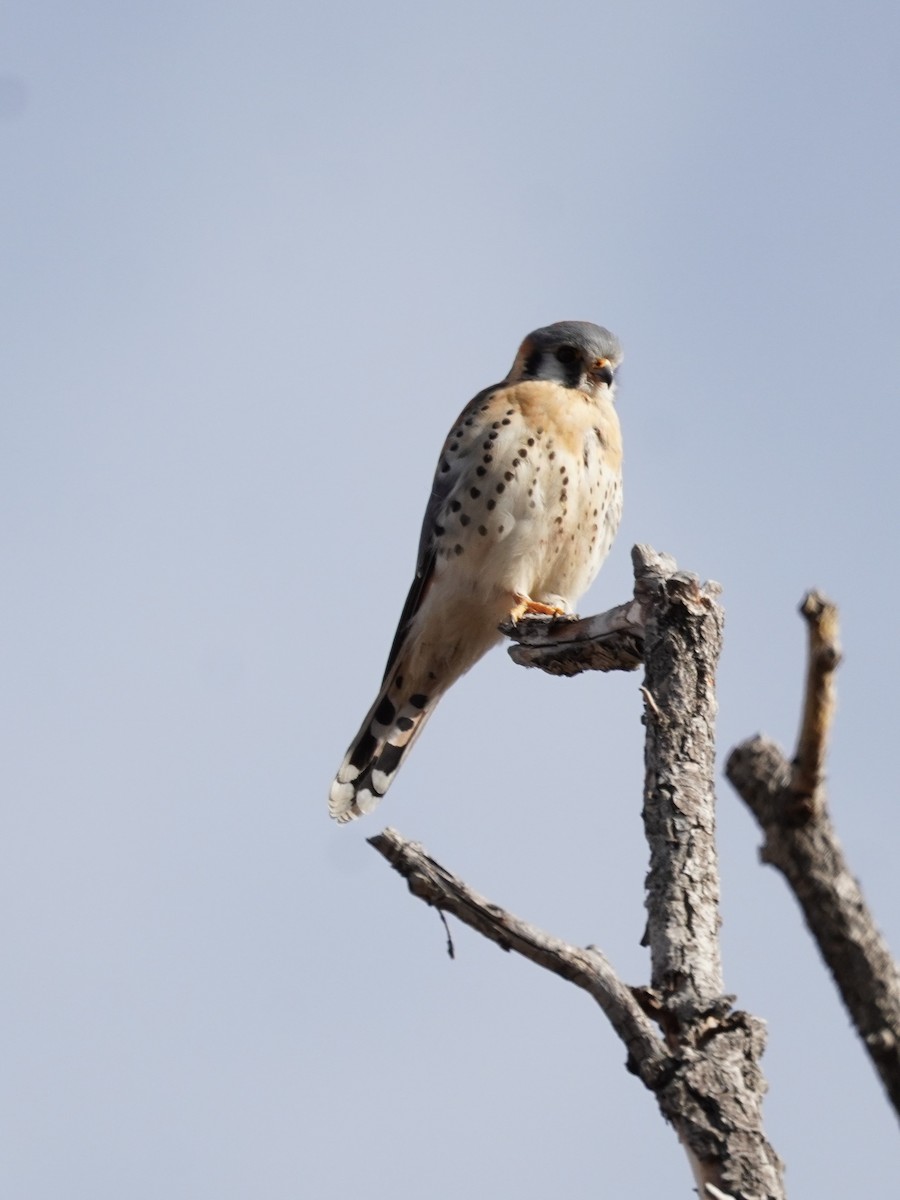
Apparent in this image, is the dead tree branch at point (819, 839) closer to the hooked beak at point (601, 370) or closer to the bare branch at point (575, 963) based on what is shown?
the bare branch at point (575, 963)

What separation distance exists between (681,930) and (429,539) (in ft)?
11.6

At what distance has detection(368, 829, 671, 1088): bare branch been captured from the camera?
3.09m

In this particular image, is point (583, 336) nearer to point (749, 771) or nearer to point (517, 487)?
point (517, 487)

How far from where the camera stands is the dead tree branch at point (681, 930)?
118 inches

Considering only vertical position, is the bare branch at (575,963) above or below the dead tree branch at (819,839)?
above

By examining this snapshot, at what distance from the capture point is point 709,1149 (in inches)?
117

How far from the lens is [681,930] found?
3.47 m

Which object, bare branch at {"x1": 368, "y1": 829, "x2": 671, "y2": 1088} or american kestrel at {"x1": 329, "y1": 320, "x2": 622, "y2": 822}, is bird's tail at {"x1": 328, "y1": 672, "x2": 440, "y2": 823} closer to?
american kestrel at {"x1": 329, "y1": 320, "x2": 622, "y2": 822}

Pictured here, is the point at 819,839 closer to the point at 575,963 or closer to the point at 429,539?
the point at 575,963

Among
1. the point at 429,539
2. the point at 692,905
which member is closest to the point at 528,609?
the point at 429,539

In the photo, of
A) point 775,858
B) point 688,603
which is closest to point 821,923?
point 775,858

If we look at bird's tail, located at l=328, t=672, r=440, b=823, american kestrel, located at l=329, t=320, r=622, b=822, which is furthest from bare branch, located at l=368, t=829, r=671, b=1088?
bird's tail, located at l=328, t=672, r=440, b=823

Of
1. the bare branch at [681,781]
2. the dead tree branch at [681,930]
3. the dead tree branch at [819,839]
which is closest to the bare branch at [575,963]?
the dead tree branch at [681,930]

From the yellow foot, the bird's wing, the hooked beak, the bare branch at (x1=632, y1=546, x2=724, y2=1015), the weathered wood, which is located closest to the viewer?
the weathered wood
